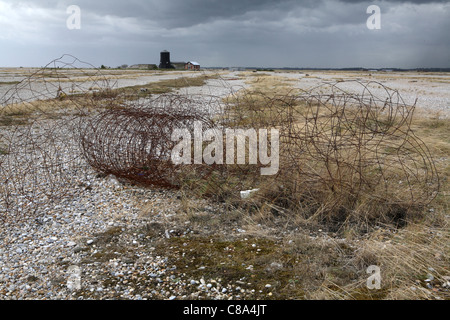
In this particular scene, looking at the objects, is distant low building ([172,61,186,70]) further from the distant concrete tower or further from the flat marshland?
the flat marshland

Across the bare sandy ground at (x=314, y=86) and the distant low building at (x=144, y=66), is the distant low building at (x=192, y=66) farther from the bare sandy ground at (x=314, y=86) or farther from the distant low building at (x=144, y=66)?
the bare sandy ground at (x=314, y=86)

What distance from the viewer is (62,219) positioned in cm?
521

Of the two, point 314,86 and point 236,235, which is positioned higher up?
point 314,86

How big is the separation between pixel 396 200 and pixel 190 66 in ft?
317

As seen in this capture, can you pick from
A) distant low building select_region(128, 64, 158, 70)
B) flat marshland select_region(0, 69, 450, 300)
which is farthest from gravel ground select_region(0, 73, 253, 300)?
distant low building select_region(128, 64, 158, 70)

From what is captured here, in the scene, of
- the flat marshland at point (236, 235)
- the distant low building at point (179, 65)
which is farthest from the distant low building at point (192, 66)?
the flat marshland at point (236, 235)

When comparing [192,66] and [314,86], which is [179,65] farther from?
[314,86]

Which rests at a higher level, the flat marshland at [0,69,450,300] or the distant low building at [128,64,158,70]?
the distant low building at [128,64,158,70]

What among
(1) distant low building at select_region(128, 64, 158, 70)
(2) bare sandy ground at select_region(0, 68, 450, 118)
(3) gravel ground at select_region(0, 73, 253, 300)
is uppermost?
(1) distant low building at select_region(128, 64, 158, 70)

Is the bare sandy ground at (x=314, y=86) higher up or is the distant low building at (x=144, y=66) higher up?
the distant low building at (x=144, y=66)

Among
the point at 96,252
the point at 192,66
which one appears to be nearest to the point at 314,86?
the point at 96,252

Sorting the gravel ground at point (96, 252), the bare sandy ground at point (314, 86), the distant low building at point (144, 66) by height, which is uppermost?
the distant low building at point (144, 66)

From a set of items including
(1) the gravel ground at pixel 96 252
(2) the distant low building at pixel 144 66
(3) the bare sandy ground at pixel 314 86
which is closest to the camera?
(1) the gravel ground at pixel 96 252

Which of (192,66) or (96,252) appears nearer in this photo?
(96,252)
